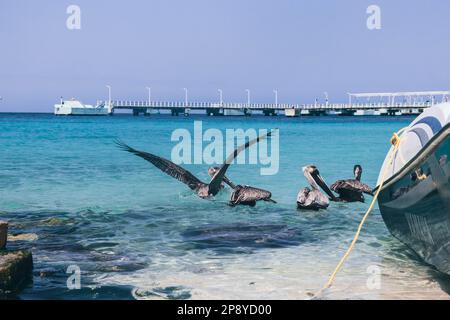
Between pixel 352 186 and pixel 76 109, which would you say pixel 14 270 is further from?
pixel 76 109

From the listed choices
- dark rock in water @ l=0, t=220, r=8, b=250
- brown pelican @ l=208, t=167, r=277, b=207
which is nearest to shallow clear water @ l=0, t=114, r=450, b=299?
brown pelican @ l=208, t=167, r=277, b=207

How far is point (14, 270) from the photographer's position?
7.94 m

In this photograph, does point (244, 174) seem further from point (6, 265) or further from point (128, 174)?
point (6, 265)

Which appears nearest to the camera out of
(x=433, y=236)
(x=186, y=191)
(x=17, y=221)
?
(x=433, y=236)

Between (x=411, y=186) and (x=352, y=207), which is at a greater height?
A: (x=411, y=186)

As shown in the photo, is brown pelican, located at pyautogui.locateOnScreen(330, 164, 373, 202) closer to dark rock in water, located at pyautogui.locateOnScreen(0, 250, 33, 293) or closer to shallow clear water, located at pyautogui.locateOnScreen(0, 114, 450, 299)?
shallow clear water, located at pyautogui.locateOnScreen(0, 114, 450, 299)

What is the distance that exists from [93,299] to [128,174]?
2088cm

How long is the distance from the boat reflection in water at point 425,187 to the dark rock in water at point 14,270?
574cm

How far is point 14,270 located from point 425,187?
5.81 m

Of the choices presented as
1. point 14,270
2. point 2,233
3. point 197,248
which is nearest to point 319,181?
point 197,248

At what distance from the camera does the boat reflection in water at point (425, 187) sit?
795 cm

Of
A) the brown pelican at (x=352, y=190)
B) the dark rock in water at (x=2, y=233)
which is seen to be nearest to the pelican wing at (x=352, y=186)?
the brown pelican at (x=352, y=190)
